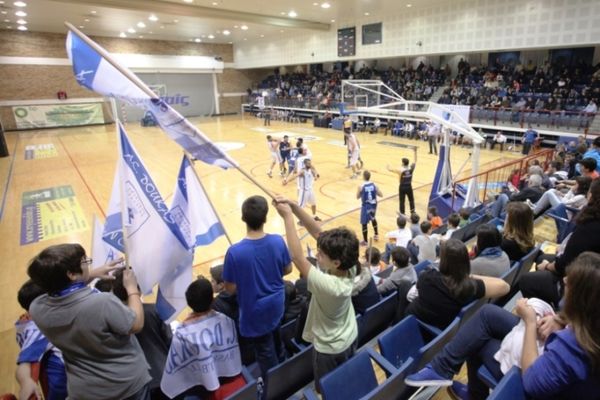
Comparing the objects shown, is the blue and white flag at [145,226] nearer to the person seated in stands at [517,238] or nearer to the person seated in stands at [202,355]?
the person seated in stands at [202,355]

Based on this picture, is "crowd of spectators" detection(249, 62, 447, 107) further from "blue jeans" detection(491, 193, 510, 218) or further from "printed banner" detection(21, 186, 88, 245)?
"printed banner" detection(21, 186, 88, 245)

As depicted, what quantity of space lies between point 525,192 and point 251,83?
1370 inches

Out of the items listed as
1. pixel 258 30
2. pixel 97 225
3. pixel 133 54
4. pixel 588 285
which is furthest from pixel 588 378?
pixel 133 54

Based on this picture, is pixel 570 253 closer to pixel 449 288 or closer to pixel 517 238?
pixel 517 238

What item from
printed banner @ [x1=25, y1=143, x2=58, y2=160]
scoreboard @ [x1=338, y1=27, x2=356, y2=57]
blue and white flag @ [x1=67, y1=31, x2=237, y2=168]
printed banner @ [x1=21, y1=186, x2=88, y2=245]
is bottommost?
printed banner @ [x1=21, y1=186, x2=88, y2=245]

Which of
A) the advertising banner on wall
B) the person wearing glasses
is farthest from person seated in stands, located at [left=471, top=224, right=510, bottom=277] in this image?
the advertising banner on wall

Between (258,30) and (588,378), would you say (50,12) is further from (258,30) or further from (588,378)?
(588,378)

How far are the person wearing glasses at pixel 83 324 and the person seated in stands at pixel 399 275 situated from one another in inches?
94.8

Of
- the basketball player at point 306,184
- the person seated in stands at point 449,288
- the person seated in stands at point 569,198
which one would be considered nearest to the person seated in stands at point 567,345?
the person seated in stands at point 449,288

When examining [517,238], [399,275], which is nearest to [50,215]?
[399,275]

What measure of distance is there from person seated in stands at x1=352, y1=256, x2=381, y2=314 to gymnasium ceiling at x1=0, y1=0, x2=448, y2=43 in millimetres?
18926

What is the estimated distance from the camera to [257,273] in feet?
8.14

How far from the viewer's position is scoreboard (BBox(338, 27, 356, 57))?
24.3 m

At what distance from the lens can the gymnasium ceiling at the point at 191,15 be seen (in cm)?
1867
